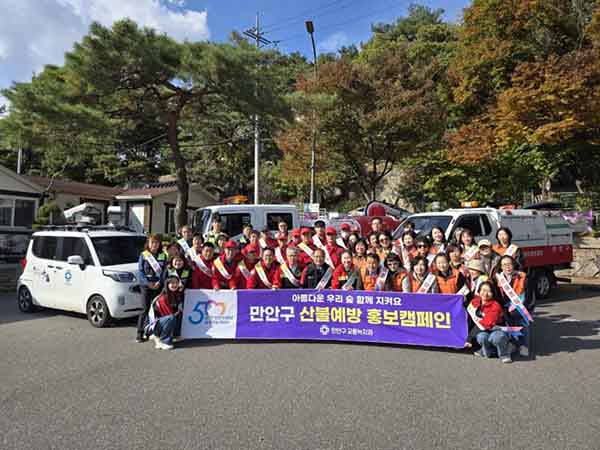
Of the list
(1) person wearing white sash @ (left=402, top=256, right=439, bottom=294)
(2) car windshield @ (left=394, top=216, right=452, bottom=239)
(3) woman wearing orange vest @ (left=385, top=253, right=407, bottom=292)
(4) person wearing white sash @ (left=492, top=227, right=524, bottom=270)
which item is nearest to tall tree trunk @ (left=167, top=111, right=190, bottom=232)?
(2) car windshield @ (left=394, top=216, right=452, bottom=239)

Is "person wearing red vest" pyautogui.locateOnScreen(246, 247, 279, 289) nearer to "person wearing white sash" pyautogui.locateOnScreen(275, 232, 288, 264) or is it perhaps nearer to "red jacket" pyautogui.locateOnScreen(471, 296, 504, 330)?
"person wearing white sash" pyautogui.locateOnScreen(275, 232, 288, 264)

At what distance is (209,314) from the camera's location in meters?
7.30

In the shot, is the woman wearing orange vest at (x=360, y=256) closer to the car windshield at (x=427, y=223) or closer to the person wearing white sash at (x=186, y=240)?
the person wearing white sash at (x=186, y=240)

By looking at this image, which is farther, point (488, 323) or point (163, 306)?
point (163, 306)

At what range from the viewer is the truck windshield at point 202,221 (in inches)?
467

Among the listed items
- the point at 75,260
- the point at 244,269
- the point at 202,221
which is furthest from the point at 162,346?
the point at 202,221

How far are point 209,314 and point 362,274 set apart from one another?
2.51m

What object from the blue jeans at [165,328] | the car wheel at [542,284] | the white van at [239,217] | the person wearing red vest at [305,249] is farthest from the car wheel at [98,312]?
the car wheel at [542,284]

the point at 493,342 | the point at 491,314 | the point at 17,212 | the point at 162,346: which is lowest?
the point at 162,346

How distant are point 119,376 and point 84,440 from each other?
171 centimetres

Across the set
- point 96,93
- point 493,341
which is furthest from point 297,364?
point 96,93

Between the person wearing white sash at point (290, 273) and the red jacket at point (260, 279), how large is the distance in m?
0.07

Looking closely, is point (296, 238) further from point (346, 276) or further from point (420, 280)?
A: point (420, 280)

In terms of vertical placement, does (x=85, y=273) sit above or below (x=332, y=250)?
below
